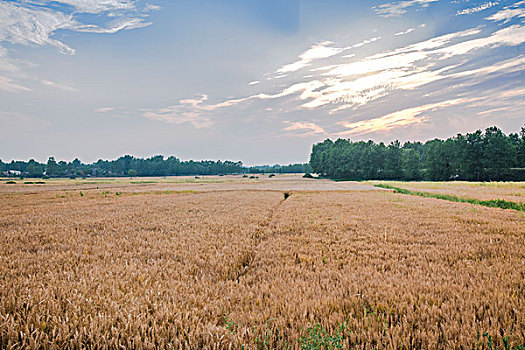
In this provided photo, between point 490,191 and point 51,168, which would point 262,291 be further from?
point 51,168

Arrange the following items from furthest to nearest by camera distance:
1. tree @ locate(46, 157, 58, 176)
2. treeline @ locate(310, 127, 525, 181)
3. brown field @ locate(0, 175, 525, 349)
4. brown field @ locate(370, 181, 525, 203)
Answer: tree @ locate(46, 157, 58, 176) → treeline @ locate(310, 127, 525, 181) → brown field @ locate(370, 181, 525, 203) → brown field @ locate(0, 175, 525, 349)

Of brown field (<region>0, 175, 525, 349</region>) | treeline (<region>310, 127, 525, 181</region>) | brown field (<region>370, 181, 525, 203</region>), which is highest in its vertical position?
treeline (<region>310, 127, 525, 181</region>)

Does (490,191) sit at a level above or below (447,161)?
below

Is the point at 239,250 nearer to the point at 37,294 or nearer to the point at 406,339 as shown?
the point at 37,294

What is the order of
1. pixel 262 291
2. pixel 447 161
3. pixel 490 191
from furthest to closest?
pixel 447 161 → pixel 490 191 → pixel 262 291

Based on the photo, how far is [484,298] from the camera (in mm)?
4125

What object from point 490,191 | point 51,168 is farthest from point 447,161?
point 51,168

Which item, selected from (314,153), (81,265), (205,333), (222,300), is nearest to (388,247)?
(222,300)

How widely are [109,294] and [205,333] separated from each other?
2196 mm

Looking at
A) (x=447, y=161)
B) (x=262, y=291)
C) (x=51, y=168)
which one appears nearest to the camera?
(x=262, y=291)

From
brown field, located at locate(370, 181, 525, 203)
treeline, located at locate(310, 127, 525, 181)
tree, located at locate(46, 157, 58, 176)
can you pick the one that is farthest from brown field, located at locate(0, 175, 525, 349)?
tree, located at locate(46, 157, 58, 176)

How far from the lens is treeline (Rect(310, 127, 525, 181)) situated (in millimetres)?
70750

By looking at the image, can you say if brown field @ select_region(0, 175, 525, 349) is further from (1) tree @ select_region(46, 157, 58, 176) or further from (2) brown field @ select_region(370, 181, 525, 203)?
(1) tree @ select_region(46, 157, 58, 176)

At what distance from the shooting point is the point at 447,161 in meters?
83.4
